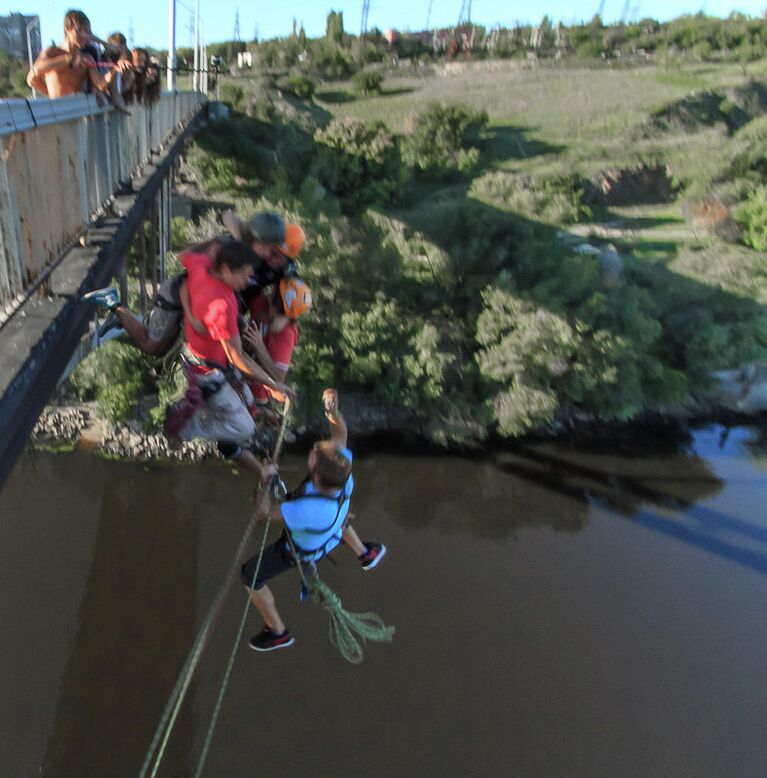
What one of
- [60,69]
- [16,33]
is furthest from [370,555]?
[16,33]

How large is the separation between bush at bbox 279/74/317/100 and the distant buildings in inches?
921

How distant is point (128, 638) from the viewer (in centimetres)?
1009

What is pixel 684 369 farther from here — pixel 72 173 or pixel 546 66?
pixel 546 66

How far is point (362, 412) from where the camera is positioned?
15.9 meters

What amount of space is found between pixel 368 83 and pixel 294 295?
33986mm

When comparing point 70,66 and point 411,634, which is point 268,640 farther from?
point 411,634

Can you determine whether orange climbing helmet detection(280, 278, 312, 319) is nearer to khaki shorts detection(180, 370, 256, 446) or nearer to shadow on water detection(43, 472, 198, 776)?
khaki shorts detection(180, 370, 256, 446)

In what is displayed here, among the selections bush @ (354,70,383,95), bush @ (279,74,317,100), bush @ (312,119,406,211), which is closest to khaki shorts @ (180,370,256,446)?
bush @ (312,119,406,211)

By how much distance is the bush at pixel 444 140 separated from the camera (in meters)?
26.4

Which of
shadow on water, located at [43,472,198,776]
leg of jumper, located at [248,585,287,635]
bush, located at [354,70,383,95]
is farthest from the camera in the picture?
bush, located at [354,70,383,95]

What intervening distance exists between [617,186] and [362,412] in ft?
64.6

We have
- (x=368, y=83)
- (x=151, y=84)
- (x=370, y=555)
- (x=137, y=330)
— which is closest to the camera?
(x=137, y=330)

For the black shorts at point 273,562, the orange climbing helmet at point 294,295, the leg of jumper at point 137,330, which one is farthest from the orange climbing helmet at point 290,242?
the black shorts at point 273,562

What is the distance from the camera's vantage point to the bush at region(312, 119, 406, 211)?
22469 millimetres
